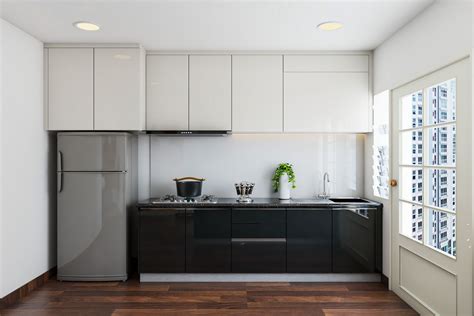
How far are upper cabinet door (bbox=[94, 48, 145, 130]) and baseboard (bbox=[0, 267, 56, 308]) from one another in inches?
65.7

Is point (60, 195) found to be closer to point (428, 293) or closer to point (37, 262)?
point (37, 262)

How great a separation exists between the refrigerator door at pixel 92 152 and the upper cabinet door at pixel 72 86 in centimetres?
14

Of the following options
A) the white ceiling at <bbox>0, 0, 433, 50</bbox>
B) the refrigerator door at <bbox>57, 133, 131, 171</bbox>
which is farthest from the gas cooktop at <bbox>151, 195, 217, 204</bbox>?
the white ceiling at <bbox>0, 0, 433, 50</bbox>

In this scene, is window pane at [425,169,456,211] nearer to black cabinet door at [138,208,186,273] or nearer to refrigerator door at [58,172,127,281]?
black cabinet door at [138,208,186,273]

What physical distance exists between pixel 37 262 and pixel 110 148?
4.51 ft

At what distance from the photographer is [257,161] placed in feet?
13.8

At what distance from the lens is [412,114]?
10.1ft

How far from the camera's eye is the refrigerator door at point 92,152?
3.65 metres

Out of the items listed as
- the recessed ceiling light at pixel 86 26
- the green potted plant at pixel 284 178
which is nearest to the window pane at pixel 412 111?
the green potted plant at pixel 284 178

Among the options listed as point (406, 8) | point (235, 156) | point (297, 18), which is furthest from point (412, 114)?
point (235, 156)

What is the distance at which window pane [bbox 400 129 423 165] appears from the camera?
9.69 ft

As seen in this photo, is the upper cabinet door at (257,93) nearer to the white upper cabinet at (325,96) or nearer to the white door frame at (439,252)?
the white upper cabinet at (325,96)

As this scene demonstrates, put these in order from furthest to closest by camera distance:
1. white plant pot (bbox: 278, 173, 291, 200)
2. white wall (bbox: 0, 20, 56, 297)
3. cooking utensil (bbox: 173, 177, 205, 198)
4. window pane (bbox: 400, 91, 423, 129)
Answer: white plant pot (bbox: 278, 173, 291, 200)
cooking utensil (bbox: 173, 177, 205, 198)
white wall (bbox: 0, 20, 56, 297)
window pane (bbox: 400, 91, 423, 129)

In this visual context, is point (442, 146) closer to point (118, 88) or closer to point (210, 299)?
point (210, 299)
